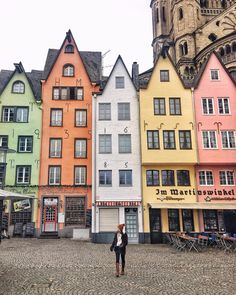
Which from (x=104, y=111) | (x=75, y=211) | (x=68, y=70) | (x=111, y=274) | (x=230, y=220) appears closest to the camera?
(x=111, y=274)

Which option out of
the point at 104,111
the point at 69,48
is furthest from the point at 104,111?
the point at 69,48

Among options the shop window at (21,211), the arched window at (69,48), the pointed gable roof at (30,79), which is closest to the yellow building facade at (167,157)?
the arched window at (69,48)

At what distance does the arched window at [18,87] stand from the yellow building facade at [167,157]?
1323 centimetres

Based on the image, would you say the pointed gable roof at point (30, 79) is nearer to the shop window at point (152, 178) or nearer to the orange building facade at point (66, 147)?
the orange building facade at point (66, 147)

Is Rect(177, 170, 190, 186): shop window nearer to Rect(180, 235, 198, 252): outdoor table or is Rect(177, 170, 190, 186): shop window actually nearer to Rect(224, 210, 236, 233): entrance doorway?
Rect(224, 210, 236, 233): entrance doorway

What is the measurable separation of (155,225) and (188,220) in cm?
305

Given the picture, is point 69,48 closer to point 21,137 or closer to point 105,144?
point 21,137

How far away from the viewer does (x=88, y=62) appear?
34562 millimetres

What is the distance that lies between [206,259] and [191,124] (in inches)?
537

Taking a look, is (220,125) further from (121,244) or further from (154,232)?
(121,244)

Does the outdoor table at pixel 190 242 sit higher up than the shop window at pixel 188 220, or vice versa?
the shop window at pixel 188 220

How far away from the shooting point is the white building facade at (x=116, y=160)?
2438cm

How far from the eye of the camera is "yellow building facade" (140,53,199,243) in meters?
24.6

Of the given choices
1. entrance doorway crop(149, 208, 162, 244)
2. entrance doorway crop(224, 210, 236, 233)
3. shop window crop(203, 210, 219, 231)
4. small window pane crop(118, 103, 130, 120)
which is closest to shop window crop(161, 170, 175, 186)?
entrance doorway crop(149, 208, 162, 244)
